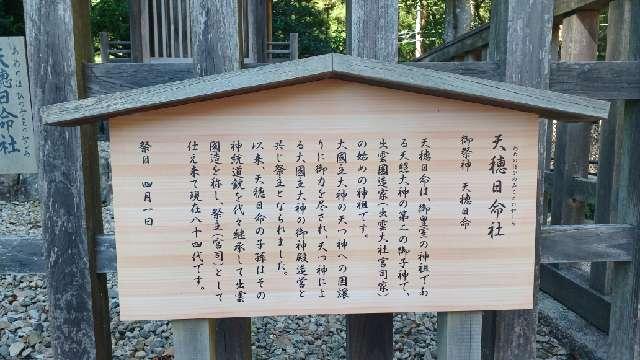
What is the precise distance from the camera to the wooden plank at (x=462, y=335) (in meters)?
1.91

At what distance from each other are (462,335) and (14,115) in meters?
2.40

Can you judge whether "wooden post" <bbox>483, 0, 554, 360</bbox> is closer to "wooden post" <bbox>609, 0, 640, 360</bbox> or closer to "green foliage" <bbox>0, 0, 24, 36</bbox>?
"wooden post" <bbox>609, 0, 640, 360</bbox>

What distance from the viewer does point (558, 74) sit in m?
2.20

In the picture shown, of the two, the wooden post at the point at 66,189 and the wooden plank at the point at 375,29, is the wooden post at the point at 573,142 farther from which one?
the wooden post at the point at 66,189

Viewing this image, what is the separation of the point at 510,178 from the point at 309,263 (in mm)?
775

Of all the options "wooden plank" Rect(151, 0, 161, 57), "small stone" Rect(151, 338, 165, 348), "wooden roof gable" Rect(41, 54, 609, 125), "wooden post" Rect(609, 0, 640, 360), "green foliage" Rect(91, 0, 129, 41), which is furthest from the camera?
"green foliage" Rect(91, 0, 129, 41)

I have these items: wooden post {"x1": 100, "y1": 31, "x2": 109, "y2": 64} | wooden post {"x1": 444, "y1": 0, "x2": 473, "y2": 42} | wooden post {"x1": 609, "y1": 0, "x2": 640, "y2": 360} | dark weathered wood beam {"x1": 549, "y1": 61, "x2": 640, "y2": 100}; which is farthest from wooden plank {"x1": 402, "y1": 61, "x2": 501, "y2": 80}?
wooden post {"x1": 444, "y1": 0, "x2": 473, "y2": 42}

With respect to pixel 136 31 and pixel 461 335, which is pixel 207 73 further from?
pixel 136 31

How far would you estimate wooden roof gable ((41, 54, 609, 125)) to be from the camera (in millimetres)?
1632

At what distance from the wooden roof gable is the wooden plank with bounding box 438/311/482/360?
Answer: 0.80 meters

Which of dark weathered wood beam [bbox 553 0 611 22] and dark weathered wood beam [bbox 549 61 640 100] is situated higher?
dark weathered wood beam [bbox 553 0 611 22]

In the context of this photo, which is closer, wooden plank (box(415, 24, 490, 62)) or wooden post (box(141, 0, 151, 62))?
wooden plank (box(415, 24, 490, 62))

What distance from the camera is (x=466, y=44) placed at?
485 centimetres

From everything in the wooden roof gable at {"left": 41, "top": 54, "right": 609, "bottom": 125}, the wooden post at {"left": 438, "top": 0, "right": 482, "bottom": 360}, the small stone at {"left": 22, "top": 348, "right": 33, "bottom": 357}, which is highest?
the wooden roof gable at {"left": 41, "top": 54, "right": 609, "bottom": 125}
